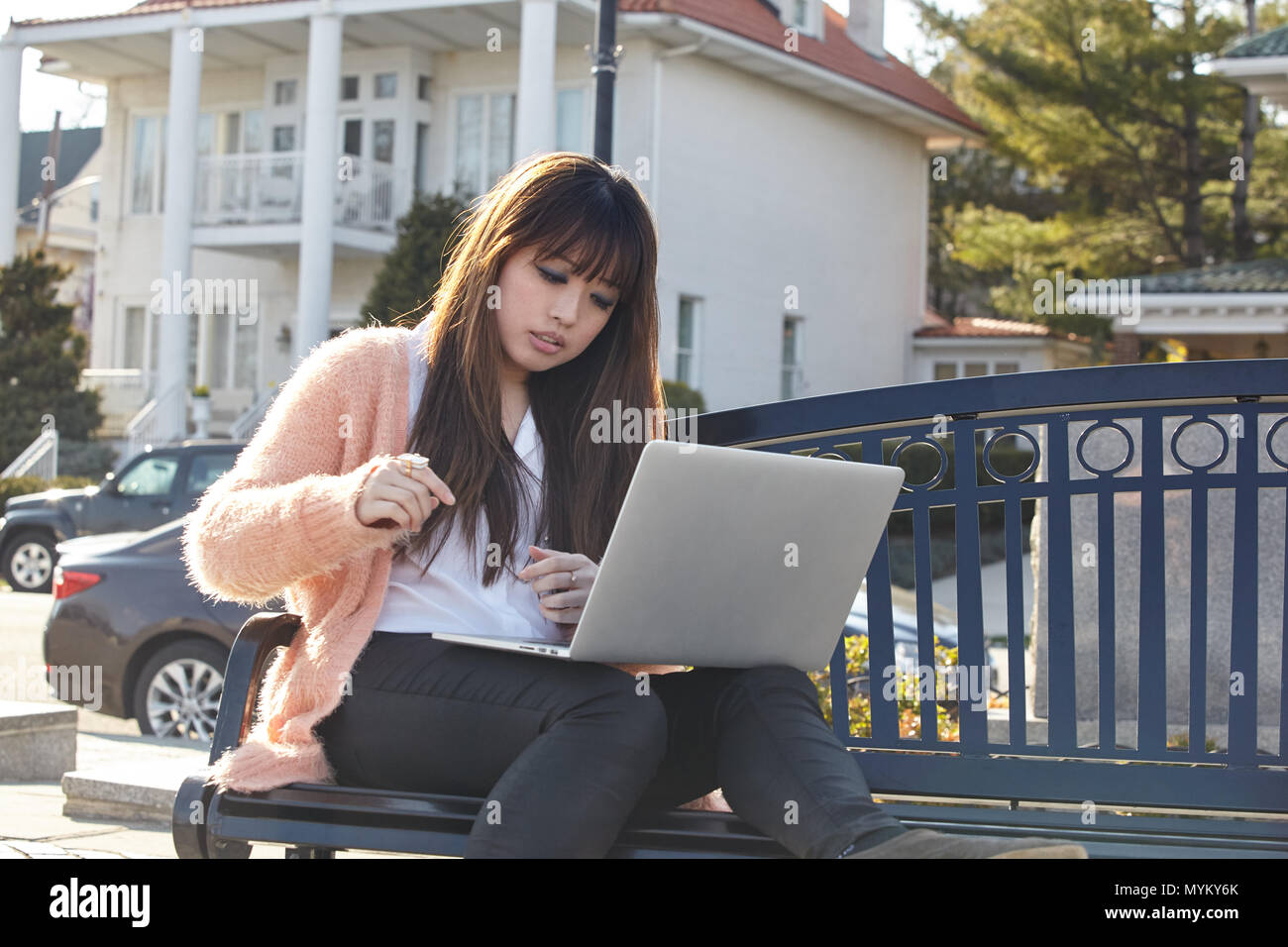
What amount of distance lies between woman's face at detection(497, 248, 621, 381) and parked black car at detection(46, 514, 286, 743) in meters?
5.32

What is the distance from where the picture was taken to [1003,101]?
26656 mm

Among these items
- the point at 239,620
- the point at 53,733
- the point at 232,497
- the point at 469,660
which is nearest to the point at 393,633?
the point at 469,660

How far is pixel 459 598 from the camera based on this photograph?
119 inches

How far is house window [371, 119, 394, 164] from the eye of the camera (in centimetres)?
2548

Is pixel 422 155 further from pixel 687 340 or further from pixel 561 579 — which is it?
pixel 561 579

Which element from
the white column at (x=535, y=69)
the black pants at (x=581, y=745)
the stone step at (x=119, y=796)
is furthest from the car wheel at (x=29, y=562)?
the black pants at (x=581, y=745)

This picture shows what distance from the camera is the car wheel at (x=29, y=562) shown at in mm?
16859

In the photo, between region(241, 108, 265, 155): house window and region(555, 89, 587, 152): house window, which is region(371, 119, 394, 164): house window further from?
region(555, 89, 587, 152): house window

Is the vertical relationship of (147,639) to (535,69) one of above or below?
below

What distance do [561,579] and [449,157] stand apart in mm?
23182

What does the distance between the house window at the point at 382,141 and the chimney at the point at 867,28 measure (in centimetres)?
951

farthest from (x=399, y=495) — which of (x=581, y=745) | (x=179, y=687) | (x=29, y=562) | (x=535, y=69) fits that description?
(x=535, y=69)
